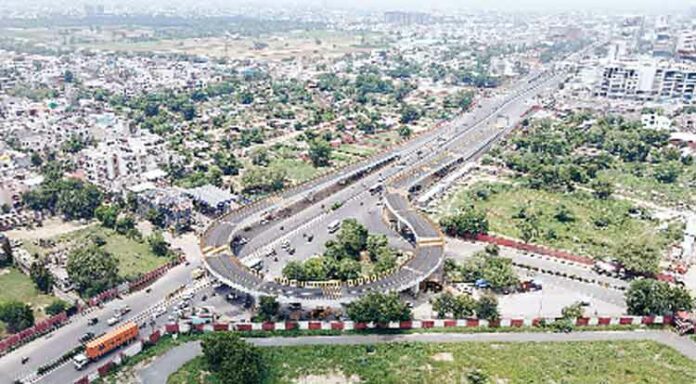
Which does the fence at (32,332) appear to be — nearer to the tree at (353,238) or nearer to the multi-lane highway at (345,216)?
the multi-lane highway at (345,216)

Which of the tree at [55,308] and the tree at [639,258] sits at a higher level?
the tree at [639,258]

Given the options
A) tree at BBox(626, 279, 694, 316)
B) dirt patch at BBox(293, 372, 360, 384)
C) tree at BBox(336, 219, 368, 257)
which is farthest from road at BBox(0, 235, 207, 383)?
tree at BBox(626, 279, 694, 316)

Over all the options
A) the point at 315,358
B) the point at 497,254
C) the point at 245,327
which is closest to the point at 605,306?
the point at 497,254

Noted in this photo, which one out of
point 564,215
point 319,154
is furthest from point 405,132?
point 564,215

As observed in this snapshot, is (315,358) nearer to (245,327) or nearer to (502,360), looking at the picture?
(245,327)

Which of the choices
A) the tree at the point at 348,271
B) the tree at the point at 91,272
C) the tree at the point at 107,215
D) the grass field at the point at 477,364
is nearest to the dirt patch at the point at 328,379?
the grass field at the point at 477,364

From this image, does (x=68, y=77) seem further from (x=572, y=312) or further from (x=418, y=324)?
(x=572, y=312)
